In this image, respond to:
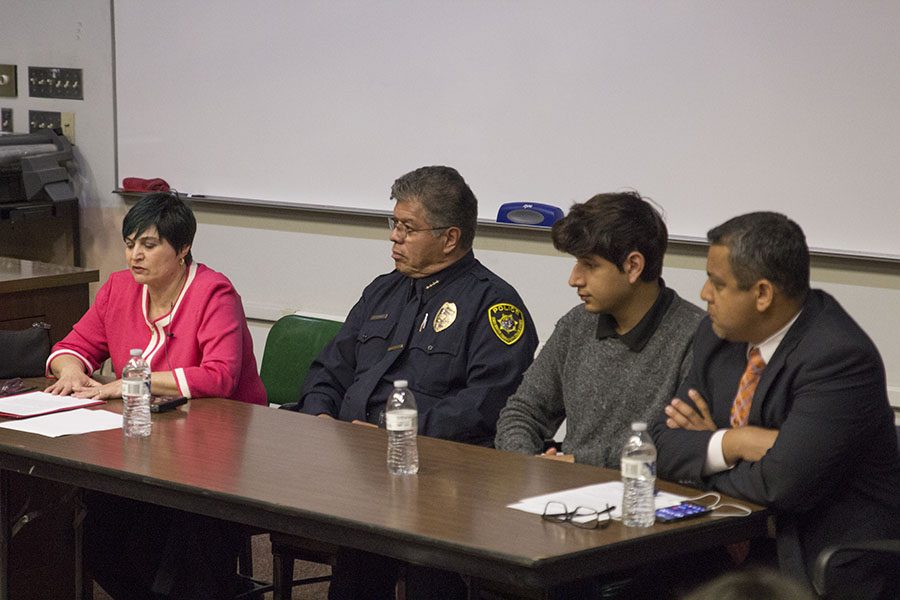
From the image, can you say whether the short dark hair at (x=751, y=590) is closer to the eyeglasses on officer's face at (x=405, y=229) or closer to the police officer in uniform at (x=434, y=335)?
the police officer in uniform at (x=434, y=335)

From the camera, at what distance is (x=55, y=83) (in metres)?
6.81

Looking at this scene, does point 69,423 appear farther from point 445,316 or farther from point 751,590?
point 751,590

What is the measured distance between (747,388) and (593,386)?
526 mm

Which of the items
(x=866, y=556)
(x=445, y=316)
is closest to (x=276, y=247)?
(x=445, y=316)

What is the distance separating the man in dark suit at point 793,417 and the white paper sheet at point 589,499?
0.14 meters

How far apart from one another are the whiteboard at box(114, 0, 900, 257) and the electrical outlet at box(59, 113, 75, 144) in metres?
0.33

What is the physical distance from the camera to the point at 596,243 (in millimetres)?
3441

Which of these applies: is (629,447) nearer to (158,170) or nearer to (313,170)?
(313,170)

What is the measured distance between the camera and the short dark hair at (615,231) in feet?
11.3

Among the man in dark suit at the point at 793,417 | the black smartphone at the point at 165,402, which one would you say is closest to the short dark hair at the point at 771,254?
the man in dark suit at the point at 793,417

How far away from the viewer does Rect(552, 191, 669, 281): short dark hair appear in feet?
11.3

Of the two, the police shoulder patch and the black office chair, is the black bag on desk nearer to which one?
the police shoulder patch

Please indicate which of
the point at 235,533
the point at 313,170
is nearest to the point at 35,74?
the point at 313,170

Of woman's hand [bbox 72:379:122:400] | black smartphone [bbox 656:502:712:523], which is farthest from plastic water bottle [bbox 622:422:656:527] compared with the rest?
woman's hand [bbox 72:379:122:400]
